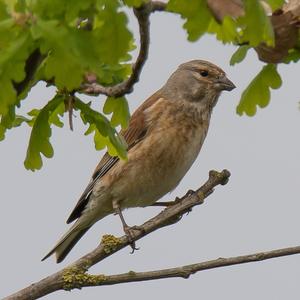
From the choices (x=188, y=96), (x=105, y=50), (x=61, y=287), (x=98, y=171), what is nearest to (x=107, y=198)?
(x=98, y=171)

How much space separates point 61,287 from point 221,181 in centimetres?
112

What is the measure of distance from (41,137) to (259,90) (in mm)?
934

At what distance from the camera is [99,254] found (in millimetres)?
4180

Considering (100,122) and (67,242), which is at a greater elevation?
(67,242)

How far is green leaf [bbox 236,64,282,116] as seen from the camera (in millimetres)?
3338

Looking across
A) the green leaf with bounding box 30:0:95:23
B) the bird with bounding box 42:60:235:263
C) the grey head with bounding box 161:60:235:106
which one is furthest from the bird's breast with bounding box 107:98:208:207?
the green leaf with bounding box 30:0:95:23

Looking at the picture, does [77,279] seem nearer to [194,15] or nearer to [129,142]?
[194,15]

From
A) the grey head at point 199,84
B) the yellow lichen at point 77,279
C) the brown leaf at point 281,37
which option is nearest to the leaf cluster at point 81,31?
the brown leaf at point 281,37

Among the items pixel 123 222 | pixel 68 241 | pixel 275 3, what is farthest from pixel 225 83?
pixel 275 3

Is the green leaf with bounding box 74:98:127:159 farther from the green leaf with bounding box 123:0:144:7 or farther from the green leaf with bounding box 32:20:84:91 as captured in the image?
the green leaf with bounding box 123:0:144:7

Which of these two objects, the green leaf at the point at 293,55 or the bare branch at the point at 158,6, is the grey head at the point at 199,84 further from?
the bare branch at the point at 158,6

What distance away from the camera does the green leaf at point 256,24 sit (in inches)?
88.7

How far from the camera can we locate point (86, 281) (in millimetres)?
4051

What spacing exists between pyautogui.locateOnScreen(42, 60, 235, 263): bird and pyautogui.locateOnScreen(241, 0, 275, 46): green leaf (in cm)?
408
